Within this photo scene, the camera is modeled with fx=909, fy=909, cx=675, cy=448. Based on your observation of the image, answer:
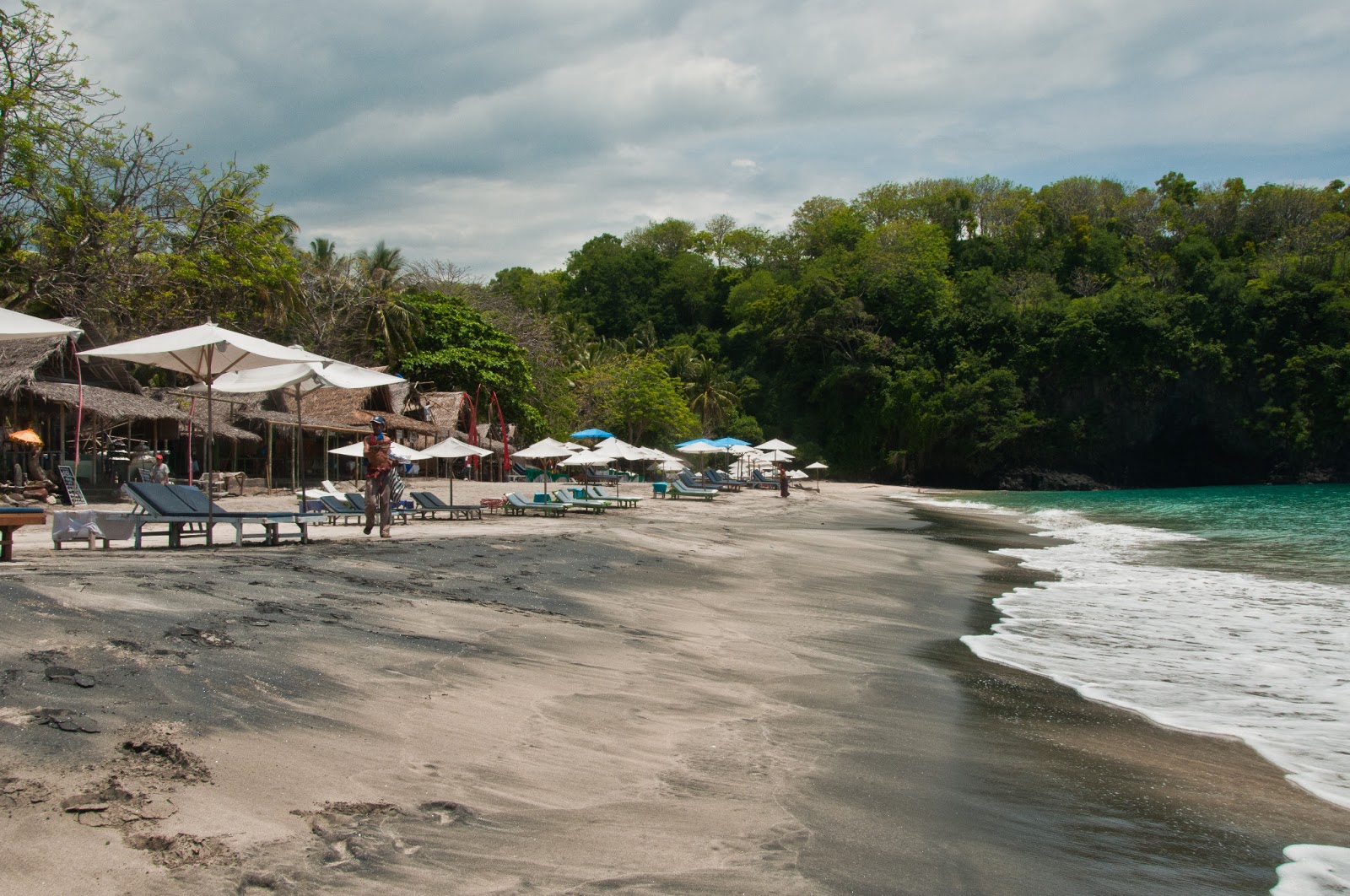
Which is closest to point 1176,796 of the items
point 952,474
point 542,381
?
point 542,381

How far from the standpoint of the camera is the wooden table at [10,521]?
7.57 m

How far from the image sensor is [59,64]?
57.5 feet

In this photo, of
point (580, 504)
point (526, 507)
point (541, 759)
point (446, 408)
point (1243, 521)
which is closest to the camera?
point (541, 759)

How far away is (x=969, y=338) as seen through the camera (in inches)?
2184

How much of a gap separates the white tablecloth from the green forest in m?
20.8

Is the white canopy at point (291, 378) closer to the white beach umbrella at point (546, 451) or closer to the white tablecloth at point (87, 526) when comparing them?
the white tablecloth at point (87, 526)

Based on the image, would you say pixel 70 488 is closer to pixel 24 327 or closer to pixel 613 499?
pixel 24 327

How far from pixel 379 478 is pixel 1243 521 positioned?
928 inches

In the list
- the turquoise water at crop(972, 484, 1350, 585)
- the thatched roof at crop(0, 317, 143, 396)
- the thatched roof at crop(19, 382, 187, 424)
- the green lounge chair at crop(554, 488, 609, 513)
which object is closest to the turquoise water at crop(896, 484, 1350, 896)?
the turquoise water at crop(972, 484, 1350, 585)

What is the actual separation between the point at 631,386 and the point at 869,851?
44.8 m

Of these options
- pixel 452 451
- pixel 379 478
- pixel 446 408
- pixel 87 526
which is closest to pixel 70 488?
pixel 452 451

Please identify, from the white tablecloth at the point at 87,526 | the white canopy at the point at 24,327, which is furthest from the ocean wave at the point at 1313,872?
the white tablecloth at the point at 87,526

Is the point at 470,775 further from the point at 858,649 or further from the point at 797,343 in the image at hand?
the point at 797,343

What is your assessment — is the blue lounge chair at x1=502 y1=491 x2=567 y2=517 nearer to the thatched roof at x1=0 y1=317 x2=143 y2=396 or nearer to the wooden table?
the thatched roof at x1=0 y1=317 x2=143 y2=396
